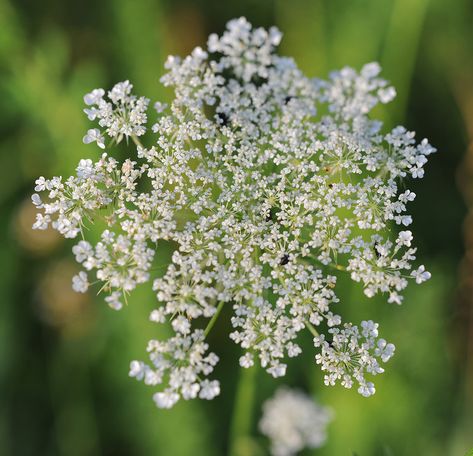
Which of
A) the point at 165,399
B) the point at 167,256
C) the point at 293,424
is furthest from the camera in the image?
the point at 167,256

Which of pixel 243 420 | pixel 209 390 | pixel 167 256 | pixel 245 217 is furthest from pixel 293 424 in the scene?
pixel 245 217

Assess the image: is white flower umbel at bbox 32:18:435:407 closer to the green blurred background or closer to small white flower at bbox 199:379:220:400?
small white flower at bbox 199:379:220:400

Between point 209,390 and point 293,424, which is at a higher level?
point 293,424

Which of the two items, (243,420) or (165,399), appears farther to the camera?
(243,420)

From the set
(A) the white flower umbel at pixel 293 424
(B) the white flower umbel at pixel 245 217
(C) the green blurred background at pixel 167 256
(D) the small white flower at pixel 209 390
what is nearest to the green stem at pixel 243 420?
(C) the green blurred background at pixel 167 256

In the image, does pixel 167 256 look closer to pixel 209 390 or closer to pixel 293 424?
pixel 293 424

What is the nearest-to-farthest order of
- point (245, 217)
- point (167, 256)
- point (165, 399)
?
point (165, 399) → point (245, 217) → point (167, 256)

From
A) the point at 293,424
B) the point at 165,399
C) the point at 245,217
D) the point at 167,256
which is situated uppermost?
the point at 167,256

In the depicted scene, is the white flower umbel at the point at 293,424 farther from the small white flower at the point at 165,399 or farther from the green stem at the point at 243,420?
the small white flower at the point at 165,399
